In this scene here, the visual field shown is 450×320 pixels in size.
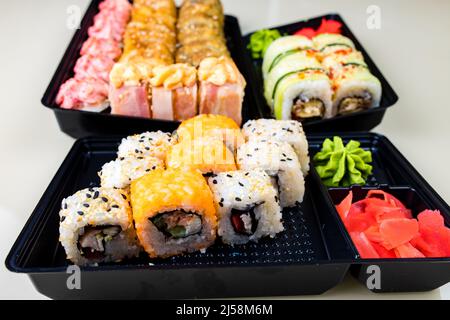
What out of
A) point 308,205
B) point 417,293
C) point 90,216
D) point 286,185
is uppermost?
point 90,216

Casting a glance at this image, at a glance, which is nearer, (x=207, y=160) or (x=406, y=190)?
(x=207, y=160)

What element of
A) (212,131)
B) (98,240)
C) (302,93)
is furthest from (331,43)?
(98,240)

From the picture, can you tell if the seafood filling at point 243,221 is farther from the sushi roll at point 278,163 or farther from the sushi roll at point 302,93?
the sushi roll at point 302,93

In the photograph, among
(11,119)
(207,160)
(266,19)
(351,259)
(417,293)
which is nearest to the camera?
(351,259)

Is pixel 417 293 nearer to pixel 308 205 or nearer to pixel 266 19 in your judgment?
pixel 308 205

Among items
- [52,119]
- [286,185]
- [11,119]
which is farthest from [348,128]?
[11,119]

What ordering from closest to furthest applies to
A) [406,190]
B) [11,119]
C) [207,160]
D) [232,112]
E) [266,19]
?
[207,160]
[406,190]
[232,112]
[11,119]
[266,19]

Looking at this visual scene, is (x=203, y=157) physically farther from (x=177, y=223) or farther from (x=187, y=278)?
(x=187, y=278)
